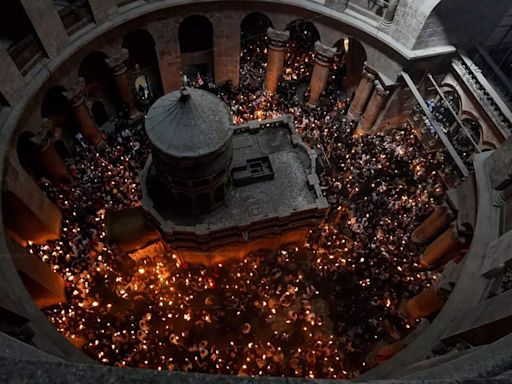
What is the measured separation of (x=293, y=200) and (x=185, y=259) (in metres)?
5.27

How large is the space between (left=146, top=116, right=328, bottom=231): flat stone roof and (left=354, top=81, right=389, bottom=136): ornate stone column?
5.14 meters

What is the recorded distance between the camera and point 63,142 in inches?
759

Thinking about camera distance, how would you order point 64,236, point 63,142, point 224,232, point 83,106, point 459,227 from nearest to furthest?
1. point 459,227
2. point 224,232
3. point 64,236
4. point 83,106
5. point 63,142

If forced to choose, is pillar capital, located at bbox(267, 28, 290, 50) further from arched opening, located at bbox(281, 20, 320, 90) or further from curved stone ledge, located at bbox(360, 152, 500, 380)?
curved stone ledge, located at bbox(360, 152, 500, 380)

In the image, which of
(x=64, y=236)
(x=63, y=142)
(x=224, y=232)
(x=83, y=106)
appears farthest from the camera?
(x=63, y=142)

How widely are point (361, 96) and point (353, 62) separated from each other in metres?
2.70

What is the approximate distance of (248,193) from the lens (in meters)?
16.1

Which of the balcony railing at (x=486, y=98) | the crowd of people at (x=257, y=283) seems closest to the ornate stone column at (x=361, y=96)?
the crowd of people at (x=257, y=283)

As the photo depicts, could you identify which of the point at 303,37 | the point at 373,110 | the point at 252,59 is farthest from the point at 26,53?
the point at 373,110

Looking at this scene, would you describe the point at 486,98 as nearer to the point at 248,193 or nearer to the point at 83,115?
the point at 248,193

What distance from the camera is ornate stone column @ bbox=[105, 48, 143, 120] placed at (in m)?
18.5

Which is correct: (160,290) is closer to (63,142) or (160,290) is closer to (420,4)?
(63,142)

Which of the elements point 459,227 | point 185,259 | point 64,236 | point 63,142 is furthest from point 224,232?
point 63,142

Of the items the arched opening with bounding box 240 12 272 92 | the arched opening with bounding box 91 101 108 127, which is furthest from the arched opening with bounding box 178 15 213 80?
the arched opening with bounding box 91 101 108 127
